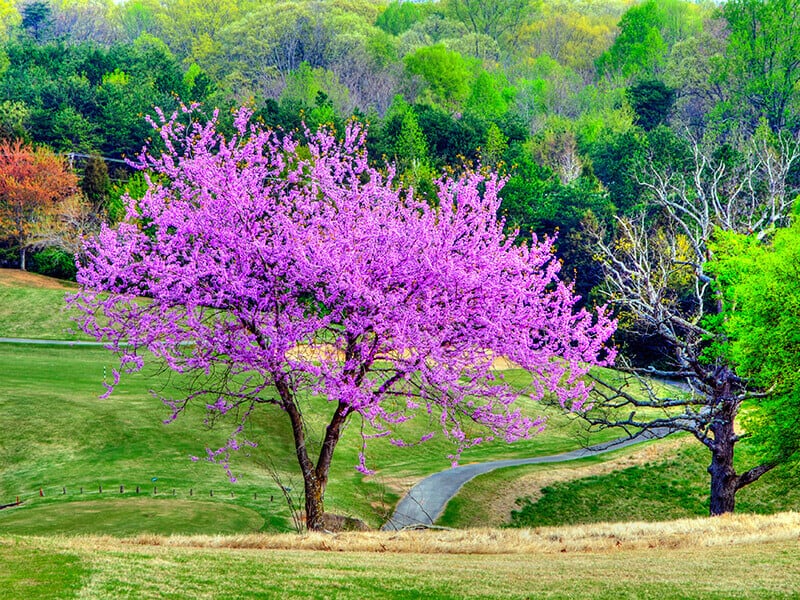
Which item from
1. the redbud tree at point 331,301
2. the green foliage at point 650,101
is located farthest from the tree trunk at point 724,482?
the green foliage at point 650,101

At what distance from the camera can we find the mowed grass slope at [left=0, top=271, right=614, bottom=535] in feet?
97.6

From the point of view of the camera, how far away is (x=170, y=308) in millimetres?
26672

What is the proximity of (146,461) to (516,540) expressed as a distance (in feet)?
57.5

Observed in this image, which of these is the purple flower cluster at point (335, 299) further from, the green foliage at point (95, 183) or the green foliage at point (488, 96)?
the green foliage at point (488, 96)

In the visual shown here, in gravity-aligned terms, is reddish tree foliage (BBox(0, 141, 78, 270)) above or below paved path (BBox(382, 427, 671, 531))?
above

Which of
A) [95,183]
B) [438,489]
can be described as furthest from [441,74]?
[438,489]

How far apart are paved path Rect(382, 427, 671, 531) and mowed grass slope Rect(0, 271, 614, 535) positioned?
0.62 m

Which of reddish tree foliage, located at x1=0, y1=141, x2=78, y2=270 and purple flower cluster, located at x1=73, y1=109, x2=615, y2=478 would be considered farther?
reddish tree foliage, located at x1=0, y1=141, x2=78, y2=270

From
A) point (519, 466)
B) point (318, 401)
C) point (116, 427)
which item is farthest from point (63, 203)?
point (519, 466)

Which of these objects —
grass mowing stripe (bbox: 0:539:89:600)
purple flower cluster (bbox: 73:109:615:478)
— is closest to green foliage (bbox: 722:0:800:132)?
purple flower cluster (bbox: 73:109:615:478)

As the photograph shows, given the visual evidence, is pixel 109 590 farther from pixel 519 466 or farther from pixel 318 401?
pixel 318 401

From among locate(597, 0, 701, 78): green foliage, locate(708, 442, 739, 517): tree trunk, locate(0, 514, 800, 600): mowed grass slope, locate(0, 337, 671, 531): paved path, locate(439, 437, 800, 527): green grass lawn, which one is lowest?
locate(439, 437, 800, 527): green grass lawn

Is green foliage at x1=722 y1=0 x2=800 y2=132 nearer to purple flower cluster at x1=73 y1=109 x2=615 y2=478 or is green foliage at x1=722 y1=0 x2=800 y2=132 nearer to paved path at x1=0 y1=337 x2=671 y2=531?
paved path at x1=0 y1=337 x2=671 y2=531

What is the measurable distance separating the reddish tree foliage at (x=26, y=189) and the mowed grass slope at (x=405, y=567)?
68.5 metres
